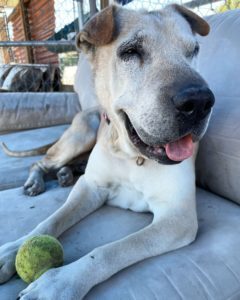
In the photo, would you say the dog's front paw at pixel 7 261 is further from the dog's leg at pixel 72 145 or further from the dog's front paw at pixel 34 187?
the dog's leg at pixel 72 145

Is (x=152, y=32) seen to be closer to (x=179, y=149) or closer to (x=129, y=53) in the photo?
(x=129, y=53)

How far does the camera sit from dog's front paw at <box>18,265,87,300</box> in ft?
3.44

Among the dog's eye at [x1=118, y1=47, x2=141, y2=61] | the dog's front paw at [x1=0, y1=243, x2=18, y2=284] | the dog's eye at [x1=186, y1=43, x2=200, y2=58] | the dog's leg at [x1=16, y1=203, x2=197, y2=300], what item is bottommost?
the dog's front paw at [x1=0, y1=243, x2=18, y2=284]

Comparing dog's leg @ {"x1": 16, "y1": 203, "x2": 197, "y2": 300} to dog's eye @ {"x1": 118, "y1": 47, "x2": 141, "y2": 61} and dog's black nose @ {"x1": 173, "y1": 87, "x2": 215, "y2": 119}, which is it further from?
dog's eye @ {"x1": 118, "y1": 47, "x2": 141, "y2": 61}

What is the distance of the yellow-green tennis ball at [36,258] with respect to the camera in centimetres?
116

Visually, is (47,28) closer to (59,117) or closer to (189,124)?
(59,117)

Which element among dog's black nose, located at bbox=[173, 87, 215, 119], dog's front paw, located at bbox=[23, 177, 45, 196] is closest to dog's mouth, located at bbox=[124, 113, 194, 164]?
dog's black nose, located at bbox=[173, 87, 215, 119]

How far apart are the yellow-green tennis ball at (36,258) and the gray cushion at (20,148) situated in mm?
1152

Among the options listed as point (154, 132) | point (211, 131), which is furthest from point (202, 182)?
point (154, 132)

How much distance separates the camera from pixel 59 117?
3.71 m

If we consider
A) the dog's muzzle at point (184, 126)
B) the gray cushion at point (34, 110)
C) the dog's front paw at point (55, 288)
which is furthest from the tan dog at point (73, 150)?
the gray cushion at point (34, 110)

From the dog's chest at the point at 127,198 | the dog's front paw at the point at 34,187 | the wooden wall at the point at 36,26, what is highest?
the dog's chest at the point at 127,198

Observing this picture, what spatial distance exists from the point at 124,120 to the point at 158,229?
50cm

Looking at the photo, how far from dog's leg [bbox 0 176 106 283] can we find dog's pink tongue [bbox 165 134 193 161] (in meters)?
0.58
